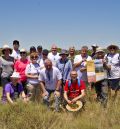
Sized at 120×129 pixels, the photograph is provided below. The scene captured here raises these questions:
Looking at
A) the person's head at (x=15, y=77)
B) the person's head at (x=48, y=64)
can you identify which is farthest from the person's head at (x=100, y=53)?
the person's head at (x=15, y=77)

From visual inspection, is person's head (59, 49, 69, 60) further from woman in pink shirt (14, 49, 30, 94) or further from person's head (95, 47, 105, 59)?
woman in pink shirt (14, 49, 30, 94)

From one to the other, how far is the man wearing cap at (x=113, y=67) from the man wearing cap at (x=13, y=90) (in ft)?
9.44

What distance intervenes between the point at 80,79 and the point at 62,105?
3.78ft

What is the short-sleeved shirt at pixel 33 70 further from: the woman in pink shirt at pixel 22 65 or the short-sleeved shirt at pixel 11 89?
the short-sleeved shirt at pixel 11 89

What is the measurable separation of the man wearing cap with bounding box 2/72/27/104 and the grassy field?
64 centimetres

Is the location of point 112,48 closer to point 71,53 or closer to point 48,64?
point 71,53

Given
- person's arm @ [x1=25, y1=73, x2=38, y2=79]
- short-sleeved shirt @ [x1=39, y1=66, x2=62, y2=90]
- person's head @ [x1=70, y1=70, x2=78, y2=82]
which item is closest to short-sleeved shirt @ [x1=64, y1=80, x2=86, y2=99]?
person's head @ [x1=70, y1=70, x2=78, y2=82]

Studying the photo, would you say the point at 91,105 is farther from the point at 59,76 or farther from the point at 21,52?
the point at 21,52

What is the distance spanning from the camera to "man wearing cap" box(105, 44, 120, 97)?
11.4 m

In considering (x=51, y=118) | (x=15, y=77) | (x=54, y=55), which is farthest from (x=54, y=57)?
(x=51, y=118)

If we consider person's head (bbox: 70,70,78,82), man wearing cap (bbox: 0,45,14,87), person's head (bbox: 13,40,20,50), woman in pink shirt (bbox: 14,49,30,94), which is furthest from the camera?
person's head (bbox: 13,40,20,50)

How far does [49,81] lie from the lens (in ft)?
37.1

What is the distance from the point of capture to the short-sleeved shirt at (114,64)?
1140 centimetres

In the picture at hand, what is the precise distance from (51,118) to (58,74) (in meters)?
2.45
